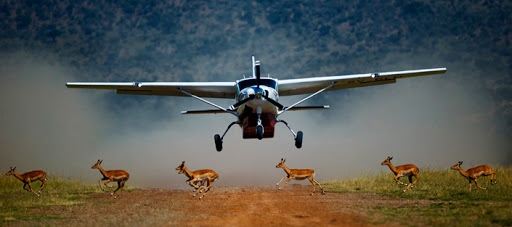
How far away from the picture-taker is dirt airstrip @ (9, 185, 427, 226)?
11422 millimetres

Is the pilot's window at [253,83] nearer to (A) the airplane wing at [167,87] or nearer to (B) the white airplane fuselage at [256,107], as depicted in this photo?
(B) the white airplane fuselage at [256,107]

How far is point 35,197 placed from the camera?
17.2 meters

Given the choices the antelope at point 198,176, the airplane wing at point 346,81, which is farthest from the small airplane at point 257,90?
the antelope at point 198,176

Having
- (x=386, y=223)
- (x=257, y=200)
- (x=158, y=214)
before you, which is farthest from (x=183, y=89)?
(x=386, y=223)

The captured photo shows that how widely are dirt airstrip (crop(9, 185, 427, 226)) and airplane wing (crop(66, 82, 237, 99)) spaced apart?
20.6 ft

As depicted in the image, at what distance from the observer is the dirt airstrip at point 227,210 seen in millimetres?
11422

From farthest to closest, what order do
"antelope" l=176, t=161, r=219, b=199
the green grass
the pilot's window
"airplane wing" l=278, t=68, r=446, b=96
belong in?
"airplane wing" l=278, t=68, r=446, b=96 < the pilot's window < "antelope" l=176, t=161, r=219, b=199 < the green grass

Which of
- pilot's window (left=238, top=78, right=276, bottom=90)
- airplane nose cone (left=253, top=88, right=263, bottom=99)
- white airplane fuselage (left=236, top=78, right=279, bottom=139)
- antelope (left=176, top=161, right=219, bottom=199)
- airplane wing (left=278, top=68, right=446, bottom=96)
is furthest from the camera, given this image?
airplane wing (left=278, top=68, right=446, bottom=96)

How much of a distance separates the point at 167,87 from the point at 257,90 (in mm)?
5874

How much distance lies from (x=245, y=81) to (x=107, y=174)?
702 centimetres

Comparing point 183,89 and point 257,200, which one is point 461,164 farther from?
point 183,89

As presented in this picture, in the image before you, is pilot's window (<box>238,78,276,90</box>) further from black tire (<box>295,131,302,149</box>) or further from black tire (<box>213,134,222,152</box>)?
black tire (<box>213,134,222,152</box>)

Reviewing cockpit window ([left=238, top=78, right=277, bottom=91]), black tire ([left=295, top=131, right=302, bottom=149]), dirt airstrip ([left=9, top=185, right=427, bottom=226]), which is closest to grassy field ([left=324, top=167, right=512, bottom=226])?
dirt airstrip ([left=9, top=185, right=427, bottom=226])

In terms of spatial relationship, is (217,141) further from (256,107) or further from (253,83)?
(256,107)
